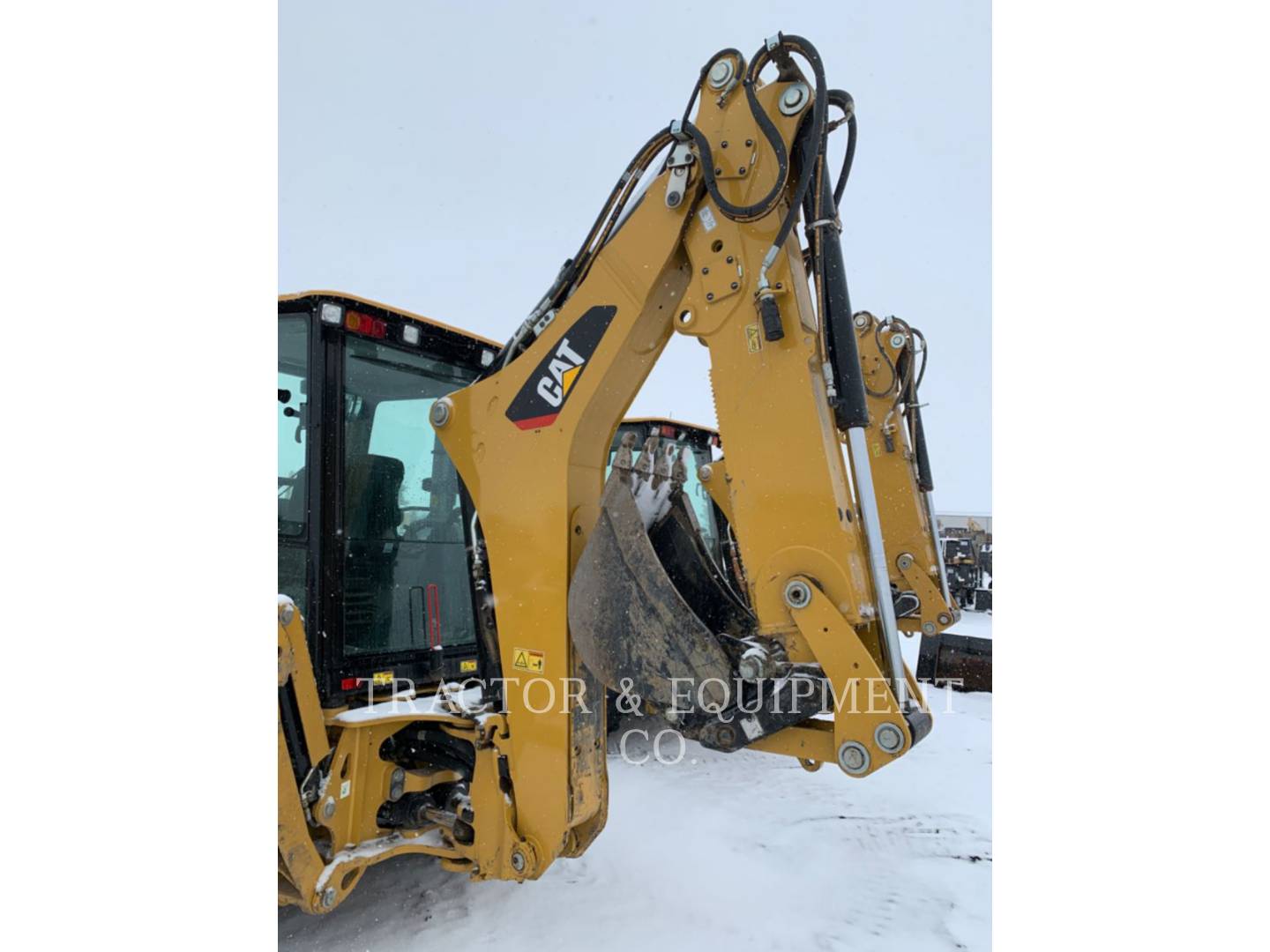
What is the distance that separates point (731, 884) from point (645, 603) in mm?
1819

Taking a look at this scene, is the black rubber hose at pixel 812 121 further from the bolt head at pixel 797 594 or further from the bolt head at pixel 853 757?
the bolt head at pixel 853 757

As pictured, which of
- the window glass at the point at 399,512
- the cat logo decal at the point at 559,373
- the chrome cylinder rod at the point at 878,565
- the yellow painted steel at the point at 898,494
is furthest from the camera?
the yellow painted steel at the point at 898,494

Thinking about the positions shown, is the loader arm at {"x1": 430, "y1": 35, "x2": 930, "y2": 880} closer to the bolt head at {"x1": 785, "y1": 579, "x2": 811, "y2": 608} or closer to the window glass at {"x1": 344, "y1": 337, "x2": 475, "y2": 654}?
the bolt head at {"x1": 785, "y1": 579, "x2": 811, "y2": 608}

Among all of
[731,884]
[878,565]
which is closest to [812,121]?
[878,565]

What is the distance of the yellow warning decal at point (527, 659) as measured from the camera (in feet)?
8.91

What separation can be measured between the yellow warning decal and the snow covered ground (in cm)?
115

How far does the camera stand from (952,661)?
25.3 ft

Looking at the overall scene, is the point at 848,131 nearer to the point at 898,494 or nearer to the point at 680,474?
the point at 680,474

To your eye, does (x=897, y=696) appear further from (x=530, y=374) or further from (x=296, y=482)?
(x=296, y=482)

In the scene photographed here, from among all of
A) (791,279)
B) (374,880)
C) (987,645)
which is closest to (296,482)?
(374,880)

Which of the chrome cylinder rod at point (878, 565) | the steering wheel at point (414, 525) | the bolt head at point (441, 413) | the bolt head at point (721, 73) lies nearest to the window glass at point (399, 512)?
the steering wheel at point (414, 525)

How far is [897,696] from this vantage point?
7.28 feet

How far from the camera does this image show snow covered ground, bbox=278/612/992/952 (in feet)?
10.0

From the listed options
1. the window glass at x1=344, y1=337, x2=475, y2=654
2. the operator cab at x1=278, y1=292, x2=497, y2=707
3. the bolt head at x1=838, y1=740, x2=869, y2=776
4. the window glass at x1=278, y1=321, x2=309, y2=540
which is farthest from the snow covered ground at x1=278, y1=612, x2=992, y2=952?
the window glass at x1=278, y1=321, x2=309, y2=540
